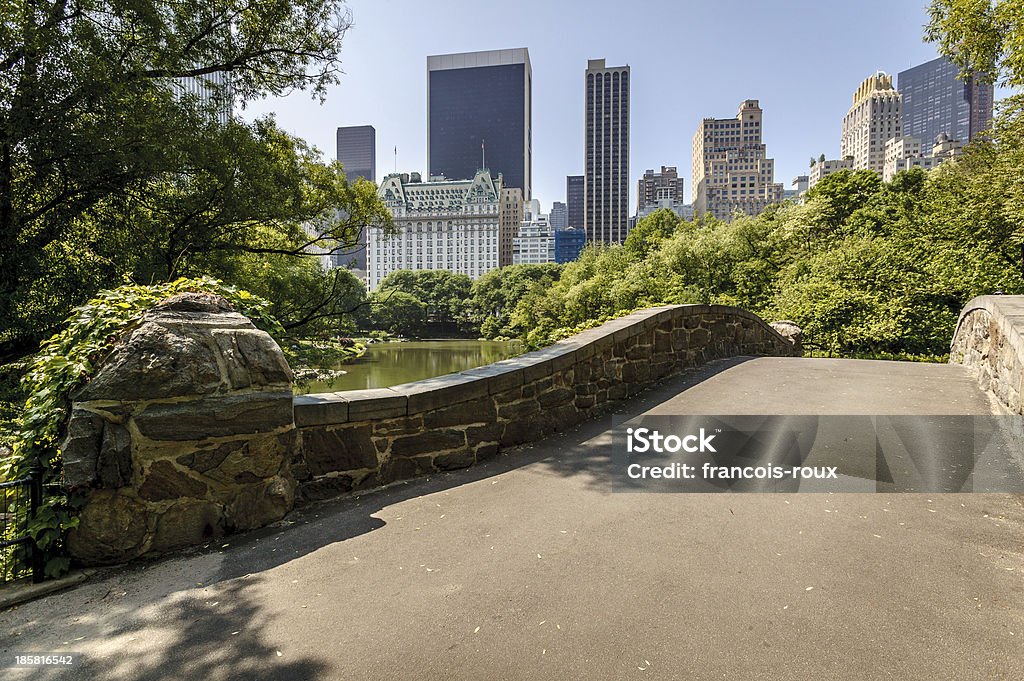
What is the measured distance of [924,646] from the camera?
87.2 inches

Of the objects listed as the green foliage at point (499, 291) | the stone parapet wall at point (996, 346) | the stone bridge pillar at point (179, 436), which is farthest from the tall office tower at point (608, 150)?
the stone bridge pillar at point (179, 436)

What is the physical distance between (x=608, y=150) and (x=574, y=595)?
213 m

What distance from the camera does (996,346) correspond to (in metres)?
6.43

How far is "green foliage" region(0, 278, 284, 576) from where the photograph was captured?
3051 mm

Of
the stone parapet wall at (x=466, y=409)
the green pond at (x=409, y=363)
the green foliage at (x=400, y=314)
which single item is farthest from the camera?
the green foliage at (x=400, y=314)

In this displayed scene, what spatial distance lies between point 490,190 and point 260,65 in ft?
519

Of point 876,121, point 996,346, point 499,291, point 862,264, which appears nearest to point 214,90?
point 996,346

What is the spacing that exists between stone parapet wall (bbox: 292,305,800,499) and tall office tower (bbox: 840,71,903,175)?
194328 mm

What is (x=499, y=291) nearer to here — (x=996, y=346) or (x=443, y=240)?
(x=996, y=346)

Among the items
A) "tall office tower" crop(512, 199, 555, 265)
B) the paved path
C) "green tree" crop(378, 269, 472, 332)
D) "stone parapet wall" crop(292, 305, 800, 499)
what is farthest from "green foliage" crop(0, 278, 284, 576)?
"tall office tower" crop(512, 199, 555, 265)

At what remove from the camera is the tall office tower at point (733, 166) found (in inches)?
5851

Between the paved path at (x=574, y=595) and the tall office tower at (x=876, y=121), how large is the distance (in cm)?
19690

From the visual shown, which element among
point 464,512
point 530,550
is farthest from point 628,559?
point 464,512

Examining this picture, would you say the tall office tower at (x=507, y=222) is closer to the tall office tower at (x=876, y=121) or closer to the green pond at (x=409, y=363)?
the green pond at (x=409, y=363)
